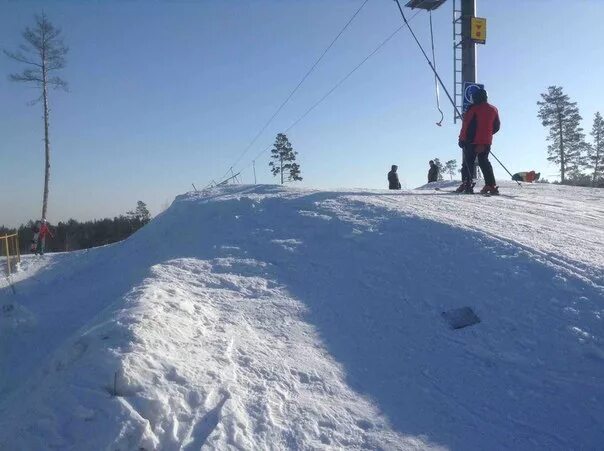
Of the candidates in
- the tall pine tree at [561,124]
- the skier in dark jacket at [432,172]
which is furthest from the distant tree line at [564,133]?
the skier in dark jacket at [432,172]

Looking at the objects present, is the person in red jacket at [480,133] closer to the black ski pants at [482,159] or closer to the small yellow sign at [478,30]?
the black ski pants at [482,159]

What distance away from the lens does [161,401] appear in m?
3.55

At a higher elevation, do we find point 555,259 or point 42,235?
point 555,259

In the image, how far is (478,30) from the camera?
15836 millimetres

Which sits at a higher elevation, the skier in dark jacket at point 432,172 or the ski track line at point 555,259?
the skier in dark jacket at point 432,172

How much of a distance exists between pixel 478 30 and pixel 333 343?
14274mm

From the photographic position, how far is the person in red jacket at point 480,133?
10266mm

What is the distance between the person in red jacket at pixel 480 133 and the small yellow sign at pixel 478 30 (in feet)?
21.4

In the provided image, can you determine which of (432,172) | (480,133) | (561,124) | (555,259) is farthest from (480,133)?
(561,124)

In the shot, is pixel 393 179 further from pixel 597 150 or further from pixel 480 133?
pixel 597 150

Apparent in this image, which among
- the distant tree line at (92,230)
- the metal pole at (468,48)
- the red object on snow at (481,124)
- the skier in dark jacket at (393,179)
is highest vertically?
the metal pole at (468,48)

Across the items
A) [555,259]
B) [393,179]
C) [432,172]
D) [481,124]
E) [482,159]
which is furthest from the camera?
[432,172]

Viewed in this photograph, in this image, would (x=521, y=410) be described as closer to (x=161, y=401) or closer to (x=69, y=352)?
(x=161, y=401)

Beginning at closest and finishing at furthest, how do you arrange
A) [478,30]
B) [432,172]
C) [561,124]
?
[478,30] → [432,172] → [561,124]
